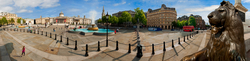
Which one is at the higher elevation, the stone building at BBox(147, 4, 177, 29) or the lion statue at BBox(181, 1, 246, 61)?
the stone building at BBox(147, 4, 177, 29)

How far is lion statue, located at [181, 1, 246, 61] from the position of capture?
4.01ft

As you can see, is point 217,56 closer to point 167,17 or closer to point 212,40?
point 212,40

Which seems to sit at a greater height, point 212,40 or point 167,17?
point 167,17

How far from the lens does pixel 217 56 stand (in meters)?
1.38

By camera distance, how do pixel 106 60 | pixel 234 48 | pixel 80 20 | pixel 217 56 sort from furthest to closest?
pixel 80 20 < pixel 106 60 < pixel 217 56 < pixel 234 48

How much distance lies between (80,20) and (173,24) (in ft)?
282

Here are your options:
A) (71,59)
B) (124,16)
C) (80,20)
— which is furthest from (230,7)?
(80,20)

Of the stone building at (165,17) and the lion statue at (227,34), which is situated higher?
the stone building at (165,17)

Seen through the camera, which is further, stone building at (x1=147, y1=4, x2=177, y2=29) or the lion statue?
stone building at (x1=147, y1=4, x2=177, y2=29)

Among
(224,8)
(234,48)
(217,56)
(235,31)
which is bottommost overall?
(217,56)

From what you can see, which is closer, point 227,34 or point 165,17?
point 227,34

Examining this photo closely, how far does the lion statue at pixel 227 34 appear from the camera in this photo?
1.22 meters

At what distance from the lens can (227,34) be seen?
1217 mm

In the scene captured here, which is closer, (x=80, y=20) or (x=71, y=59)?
(x=71, y=59)
